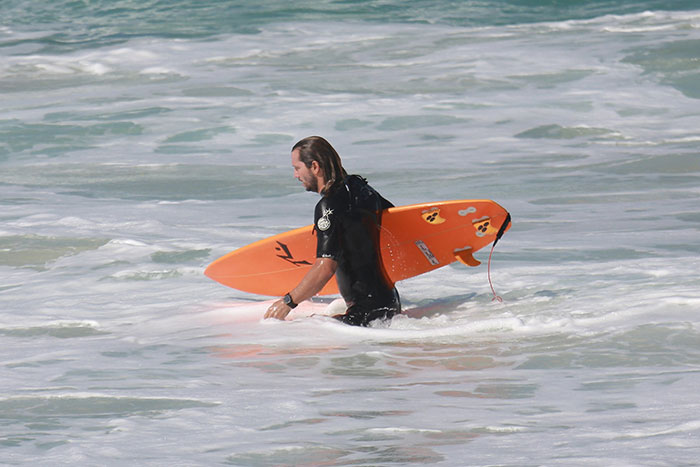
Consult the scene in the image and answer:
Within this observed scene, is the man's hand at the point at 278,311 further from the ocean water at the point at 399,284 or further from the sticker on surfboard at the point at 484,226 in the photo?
the sticker on surfboard at the point at 484,226

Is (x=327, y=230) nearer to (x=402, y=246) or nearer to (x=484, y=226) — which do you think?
(x=402, y=246)

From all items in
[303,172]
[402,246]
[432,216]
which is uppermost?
[303,172]

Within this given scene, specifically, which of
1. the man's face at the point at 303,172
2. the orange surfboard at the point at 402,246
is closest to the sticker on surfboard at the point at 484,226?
the orange surfboard at the point at 402,246

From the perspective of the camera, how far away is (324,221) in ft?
17.0

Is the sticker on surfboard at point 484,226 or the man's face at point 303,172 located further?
the sticker on surfboard at point 484,226

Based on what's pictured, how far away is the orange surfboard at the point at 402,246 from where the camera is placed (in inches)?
226

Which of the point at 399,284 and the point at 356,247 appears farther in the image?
the point at 399,284

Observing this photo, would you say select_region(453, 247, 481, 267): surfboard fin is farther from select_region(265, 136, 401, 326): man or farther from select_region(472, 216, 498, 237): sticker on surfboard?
select_region(265, 136, 401, 326): man

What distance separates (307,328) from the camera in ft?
17.7

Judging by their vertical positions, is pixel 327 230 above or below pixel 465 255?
above

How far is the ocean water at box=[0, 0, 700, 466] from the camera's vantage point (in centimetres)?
371

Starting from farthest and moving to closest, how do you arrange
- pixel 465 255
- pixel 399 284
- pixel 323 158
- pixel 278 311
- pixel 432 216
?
1. pixel 399 284
2. pixel 465 255
3. pixel 432 216
4. pixel 278 311
5. pixel 323 158

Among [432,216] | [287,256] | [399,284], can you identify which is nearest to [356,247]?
[432,216]

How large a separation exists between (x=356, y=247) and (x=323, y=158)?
1.67 feet
